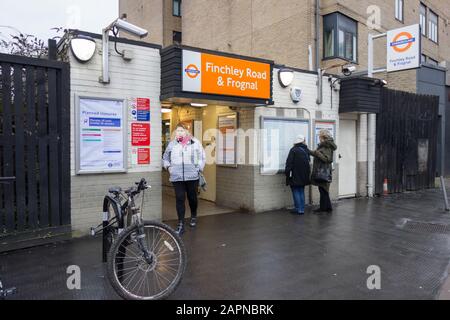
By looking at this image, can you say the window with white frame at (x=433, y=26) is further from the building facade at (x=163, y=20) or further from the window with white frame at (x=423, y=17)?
the building facade at (x=163, y=20)

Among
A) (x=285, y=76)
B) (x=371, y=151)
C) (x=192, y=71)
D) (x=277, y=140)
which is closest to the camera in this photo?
(x=192, y=71)

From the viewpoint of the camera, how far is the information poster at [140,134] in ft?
20.9

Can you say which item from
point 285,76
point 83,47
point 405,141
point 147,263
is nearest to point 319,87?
point 285,76

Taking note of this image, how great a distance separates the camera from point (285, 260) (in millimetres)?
4754

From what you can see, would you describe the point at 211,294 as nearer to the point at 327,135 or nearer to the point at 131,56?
the point at 131,56

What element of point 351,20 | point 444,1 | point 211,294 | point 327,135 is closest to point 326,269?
point 211,294

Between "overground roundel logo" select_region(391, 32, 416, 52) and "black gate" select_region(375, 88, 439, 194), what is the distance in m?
1.17

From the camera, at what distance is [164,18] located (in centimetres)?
2358

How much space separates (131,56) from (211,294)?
4.22 m

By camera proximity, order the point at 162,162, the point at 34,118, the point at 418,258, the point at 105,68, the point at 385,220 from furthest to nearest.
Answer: the point at 385,220
the point at 162,162
the point at 105,68
the point at 34,118
the point at 418,258

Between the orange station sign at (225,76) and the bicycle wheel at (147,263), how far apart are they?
331 centimetres

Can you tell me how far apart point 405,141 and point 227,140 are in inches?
233

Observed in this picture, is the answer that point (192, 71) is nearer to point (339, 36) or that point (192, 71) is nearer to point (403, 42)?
point (403, 42)

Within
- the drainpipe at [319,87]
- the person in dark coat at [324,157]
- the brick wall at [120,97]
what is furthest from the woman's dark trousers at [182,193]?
the drainpipe at [319,87]
